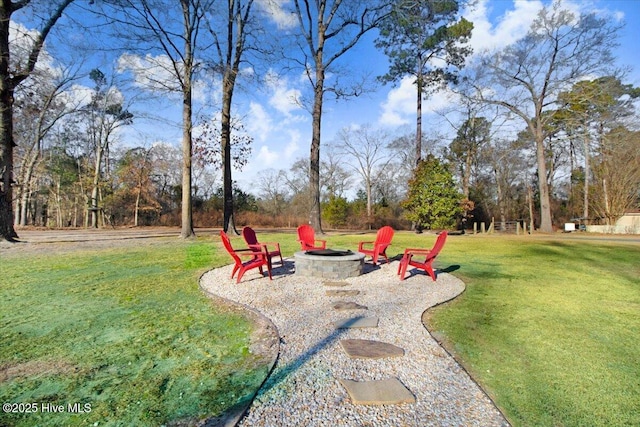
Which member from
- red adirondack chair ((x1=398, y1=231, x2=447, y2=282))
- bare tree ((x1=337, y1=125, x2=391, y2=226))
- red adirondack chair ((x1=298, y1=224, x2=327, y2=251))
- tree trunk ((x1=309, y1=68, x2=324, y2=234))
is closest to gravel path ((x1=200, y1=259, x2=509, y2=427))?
red adirondack chair ((x1=398, y1=231, x2=447, y2=282))

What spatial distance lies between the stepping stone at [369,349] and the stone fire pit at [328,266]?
2.66 metres

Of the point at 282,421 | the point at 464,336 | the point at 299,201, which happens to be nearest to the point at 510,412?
the point at 464,336

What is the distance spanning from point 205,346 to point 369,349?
4.75 feet

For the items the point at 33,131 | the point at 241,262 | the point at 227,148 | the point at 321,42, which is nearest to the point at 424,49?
the point at 321,42

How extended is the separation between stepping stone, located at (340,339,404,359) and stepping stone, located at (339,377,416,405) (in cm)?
37

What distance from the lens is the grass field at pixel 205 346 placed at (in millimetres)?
1908

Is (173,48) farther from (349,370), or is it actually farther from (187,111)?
(349,370)

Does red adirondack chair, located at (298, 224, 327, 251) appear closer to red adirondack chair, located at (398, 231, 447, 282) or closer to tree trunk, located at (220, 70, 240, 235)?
red adirondack chair, located at (398, 231, 447, 282)

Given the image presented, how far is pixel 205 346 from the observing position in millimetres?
2664

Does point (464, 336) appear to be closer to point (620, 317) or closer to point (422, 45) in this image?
point (620, 317)

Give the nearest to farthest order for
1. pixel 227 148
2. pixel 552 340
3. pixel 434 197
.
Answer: pixel 552 340
pixel 227 148
pixel 434 197

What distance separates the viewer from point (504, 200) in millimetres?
25500

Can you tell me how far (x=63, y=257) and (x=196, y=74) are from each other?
758 cm

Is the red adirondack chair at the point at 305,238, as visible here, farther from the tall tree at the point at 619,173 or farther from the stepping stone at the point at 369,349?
the tall tree at the point at 619,173
